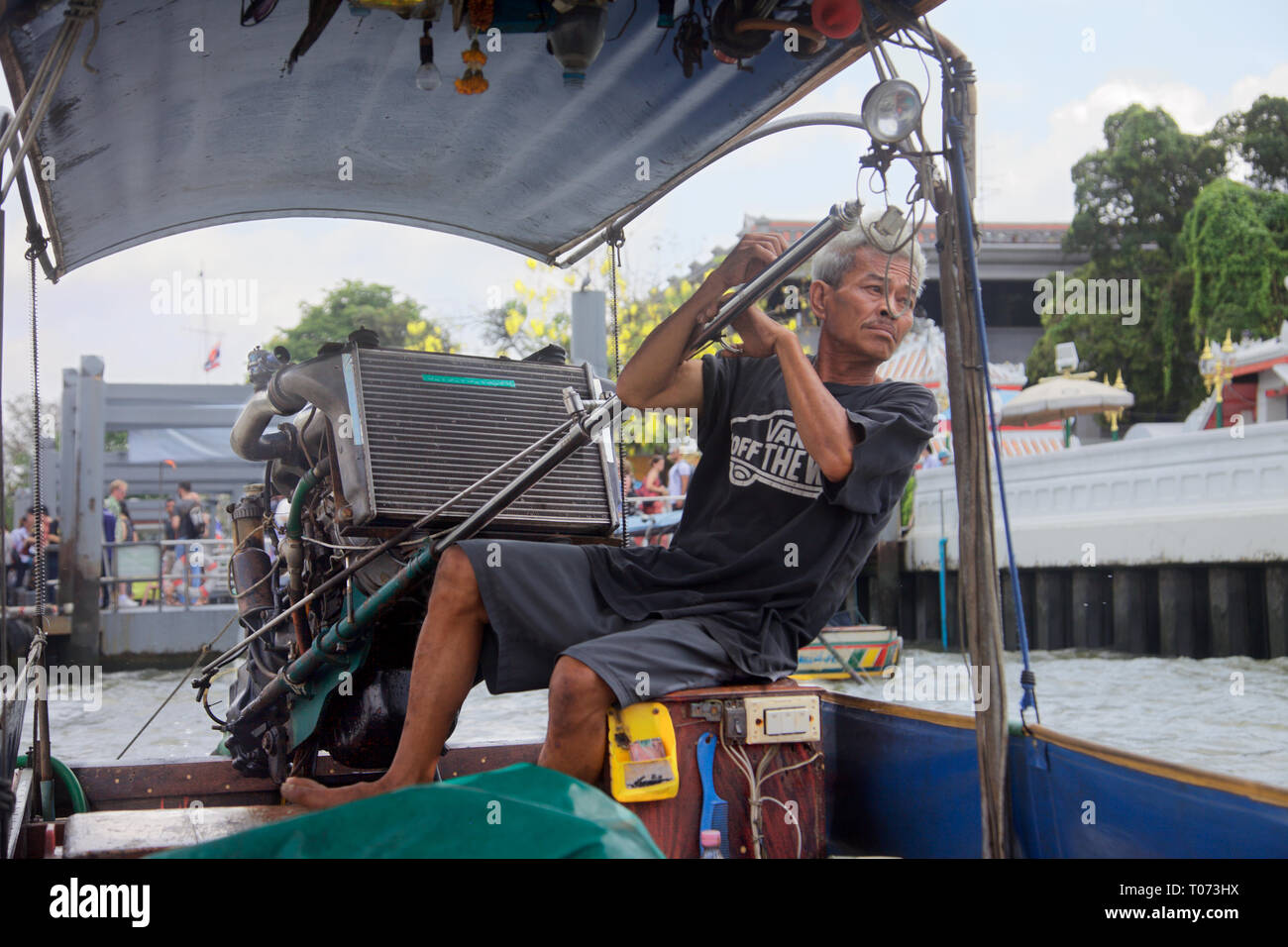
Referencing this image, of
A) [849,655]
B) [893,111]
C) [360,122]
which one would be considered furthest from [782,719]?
[849,655]

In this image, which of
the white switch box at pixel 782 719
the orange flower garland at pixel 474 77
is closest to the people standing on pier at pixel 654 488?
the orange flower garland at pixel 474 77

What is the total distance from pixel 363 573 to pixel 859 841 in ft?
5.00

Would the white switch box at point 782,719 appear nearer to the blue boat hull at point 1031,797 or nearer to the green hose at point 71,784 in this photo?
the blue boat hull at point 1031,797

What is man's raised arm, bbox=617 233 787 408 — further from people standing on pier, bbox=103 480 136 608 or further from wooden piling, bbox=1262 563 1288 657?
people standing on pier, bbox=103 480 136 608

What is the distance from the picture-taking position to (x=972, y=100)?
2387 millimetres

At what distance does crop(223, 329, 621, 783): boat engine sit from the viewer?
10.6 feet

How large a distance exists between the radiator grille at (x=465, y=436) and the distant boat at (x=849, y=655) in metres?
9.35

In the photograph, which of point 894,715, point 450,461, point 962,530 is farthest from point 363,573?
point 962,530

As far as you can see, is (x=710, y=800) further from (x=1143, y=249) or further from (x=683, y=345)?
(x=1143, y=249)

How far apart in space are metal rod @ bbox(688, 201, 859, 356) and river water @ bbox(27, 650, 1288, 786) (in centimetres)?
581

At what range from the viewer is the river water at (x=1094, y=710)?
973cm

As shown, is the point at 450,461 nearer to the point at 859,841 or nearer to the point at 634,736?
the point at 634,736

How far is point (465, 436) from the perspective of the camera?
11.3 ft

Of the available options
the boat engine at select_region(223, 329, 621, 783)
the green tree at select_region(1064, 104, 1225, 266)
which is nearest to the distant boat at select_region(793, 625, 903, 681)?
the boat engine at select_region(223, 329, 621, 783)
